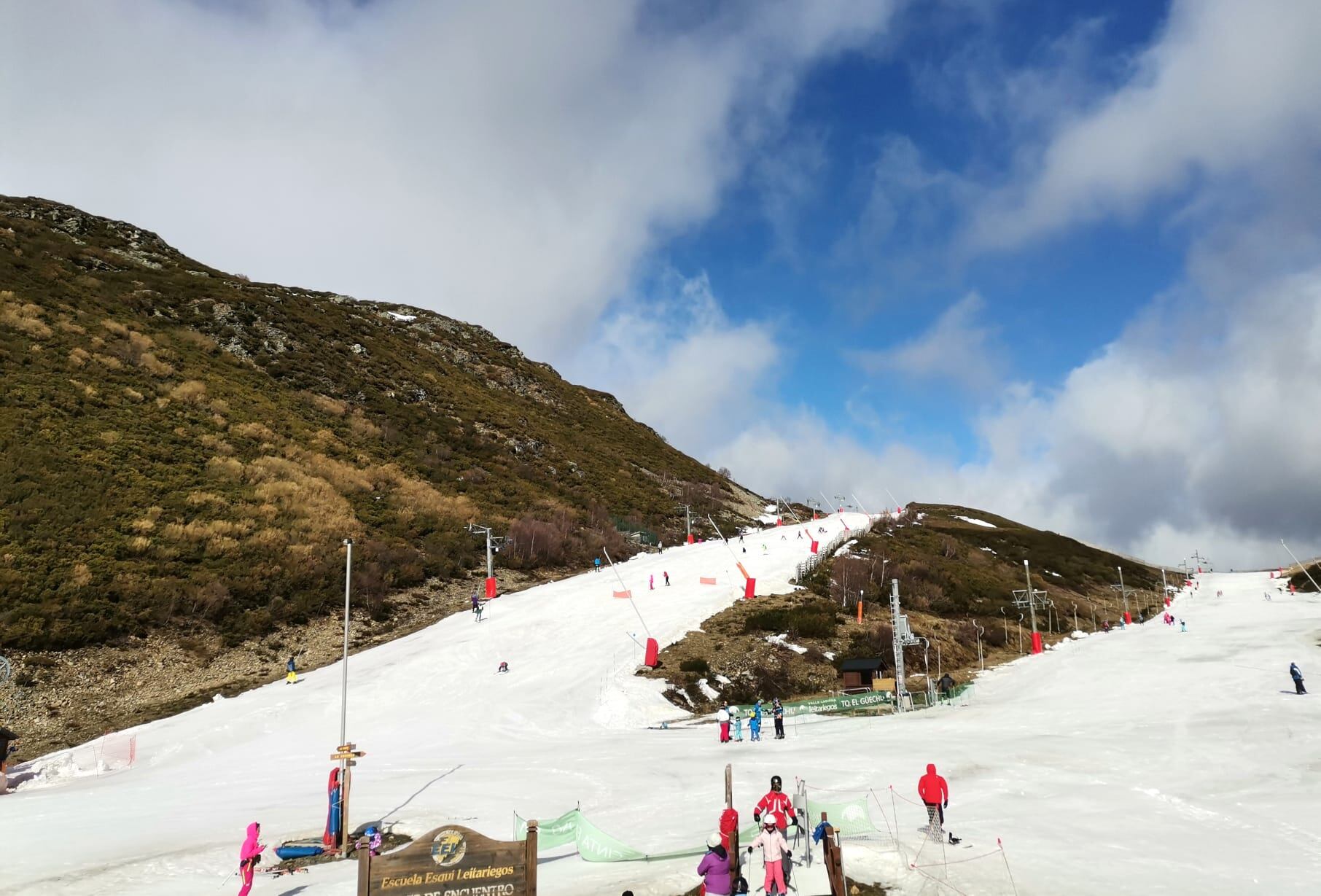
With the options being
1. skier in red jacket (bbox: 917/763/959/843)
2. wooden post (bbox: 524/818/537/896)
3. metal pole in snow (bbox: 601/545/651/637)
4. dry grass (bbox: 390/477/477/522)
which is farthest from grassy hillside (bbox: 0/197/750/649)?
skier in red jacket (bbox: 917/763/959/843)

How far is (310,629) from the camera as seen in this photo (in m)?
39.4

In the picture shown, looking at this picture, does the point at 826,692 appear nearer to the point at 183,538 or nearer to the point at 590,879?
the point at 590,879

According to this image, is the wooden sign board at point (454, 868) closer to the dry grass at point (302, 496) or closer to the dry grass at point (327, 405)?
the dry grass at point (302, 496)

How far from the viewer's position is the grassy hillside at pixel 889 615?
38.5m

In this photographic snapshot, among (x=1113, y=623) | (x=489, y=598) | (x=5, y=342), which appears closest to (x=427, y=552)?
(x=489, y=598)

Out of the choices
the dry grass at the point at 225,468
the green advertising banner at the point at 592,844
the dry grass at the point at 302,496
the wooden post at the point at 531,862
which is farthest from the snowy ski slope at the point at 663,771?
the dry grass at the point at 225,468

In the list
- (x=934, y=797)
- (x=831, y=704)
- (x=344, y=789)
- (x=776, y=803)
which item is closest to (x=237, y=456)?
(x=831, y=704)

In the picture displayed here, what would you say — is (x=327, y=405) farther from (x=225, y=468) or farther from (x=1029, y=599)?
(x=1029, y=599)

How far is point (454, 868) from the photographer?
8.30 m

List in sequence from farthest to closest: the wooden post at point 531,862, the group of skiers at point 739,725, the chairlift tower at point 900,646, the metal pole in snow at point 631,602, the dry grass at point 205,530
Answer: the metal pole in snow at point 631,602, the dry grass at point 205,530, the chairlift tower at point 900,646, the group of skiers at point 739,725, the wooden post at point 531,862

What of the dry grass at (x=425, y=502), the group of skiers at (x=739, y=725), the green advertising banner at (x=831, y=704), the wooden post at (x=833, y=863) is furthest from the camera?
the dry grass at (x=425, y=502)

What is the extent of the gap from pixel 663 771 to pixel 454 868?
49.7ft

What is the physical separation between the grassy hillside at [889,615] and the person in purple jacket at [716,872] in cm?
2610

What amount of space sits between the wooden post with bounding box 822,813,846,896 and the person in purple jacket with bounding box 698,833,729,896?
2.12m
